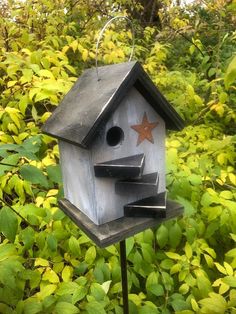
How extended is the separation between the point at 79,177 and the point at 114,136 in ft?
0.61

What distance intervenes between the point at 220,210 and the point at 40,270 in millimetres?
884

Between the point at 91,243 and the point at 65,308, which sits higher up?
the point at 91,243

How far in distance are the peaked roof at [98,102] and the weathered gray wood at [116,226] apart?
273mm

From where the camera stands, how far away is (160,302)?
1.57m

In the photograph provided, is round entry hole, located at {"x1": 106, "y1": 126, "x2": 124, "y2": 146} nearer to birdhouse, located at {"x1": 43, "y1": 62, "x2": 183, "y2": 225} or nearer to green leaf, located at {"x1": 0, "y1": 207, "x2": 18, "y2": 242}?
birdhouse, located at {"x1": 43, "y1": 62, "x2": 183, "y2": 225}

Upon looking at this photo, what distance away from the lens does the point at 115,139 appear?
3.30ft

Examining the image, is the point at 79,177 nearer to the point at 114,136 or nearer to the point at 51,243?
the point at 114,136

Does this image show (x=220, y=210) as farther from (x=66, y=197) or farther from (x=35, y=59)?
(x=35, y=59)

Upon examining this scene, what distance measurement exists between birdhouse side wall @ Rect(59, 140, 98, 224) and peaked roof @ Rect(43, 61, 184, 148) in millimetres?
83

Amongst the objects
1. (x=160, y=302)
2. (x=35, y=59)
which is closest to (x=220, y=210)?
(x=160, y=302)

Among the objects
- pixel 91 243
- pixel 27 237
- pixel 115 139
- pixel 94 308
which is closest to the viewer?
pixel 115 139

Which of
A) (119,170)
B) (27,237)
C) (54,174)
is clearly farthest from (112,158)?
(27,237)

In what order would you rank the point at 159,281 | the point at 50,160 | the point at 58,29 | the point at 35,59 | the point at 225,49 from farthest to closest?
1. the point at 225,49
2. the point at 58,29
3. the point at 35,59
4. the point at 50,160
5. the point at 159,281

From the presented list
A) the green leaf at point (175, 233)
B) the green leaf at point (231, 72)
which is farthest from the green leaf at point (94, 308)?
the green leaf at point (231, 72)
